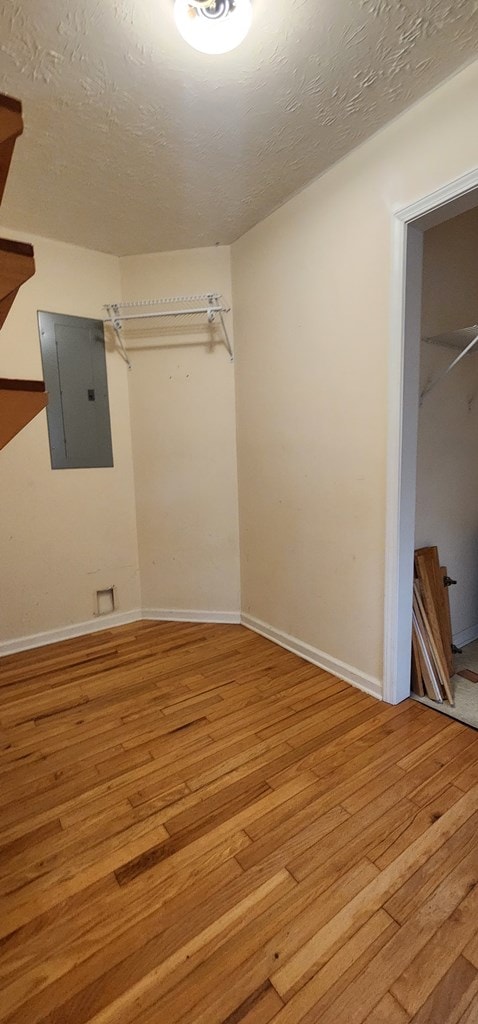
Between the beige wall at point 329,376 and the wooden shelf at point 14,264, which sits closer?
the wooden shelf at point 14,264

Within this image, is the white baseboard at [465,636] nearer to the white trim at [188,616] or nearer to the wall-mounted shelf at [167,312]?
the white trim at [188,616]

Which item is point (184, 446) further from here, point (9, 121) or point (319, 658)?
point (9, 121)

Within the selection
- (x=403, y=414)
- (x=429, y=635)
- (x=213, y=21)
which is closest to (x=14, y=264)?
(x=213, y=21)

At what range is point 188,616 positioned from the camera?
10.0 feet

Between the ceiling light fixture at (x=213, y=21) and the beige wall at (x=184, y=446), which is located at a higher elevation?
the ceiling light fixture at (x=213, y=21)

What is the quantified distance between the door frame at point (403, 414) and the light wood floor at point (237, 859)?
335mm

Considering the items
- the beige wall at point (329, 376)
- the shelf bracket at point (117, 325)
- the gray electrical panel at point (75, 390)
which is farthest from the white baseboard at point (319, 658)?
the shelf bracket at point (117, 325)

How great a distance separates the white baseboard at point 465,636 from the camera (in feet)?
8.38

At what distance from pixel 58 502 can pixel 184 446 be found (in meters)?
0.93

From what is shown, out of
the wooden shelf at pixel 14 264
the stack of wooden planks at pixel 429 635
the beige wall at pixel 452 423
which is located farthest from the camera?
the beige wall at pixel 452 423

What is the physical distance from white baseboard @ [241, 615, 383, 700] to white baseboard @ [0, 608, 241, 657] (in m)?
0.24

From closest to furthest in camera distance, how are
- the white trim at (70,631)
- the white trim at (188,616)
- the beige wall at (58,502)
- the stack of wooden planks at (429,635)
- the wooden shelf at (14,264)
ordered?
the wooden shelf at (14,264) < the stack of wooden planks at (429,635) < the beige wall at (58,502) < the white trim at (70,631) < the white trim at (188,616)

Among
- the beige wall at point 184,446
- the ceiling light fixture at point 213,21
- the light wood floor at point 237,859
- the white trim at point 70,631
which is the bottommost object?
the light wood floor at point 237,859

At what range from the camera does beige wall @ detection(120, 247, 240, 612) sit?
8.97 ft
